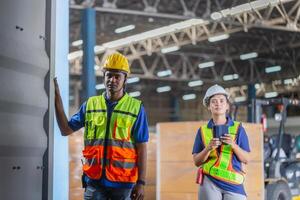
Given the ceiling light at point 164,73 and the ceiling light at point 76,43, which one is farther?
the ceiling light at point 164,73

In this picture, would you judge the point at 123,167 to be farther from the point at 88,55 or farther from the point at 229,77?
the point at 229,77

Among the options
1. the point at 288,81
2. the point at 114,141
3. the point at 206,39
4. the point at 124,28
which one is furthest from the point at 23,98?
the point at 288,81

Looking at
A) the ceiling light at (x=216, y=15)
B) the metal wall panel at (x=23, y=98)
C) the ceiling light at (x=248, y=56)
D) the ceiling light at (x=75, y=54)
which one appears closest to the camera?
the metal wall panel at (x=23, y=98)

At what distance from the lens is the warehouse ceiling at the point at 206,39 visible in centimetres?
1574

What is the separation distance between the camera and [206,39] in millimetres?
19375

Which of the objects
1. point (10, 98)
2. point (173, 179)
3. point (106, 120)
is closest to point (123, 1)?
point (173, 179)

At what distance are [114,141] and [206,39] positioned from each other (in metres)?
16.6

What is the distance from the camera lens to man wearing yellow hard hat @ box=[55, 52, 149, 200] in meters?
3.14

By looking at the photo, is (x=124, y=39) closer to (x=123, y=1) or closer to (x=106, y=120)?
(x=123, y=1)

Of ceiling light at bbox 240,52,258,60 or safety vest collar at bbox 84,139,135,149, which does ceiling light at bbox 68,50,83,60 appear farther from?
safety vest collar at bbox 84,139,135,149

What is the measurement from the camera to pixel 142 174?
126 inches

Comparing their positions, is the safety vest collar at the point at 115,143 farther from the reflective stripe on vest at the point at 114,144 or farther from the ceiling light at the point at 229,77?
the ceiling light at the point at 229,77

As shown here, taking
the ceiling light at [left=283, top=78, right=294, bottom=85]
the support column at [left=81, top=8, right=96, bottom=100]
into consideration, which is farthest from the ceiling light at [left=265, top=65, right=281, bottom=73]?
the support column at [left=81, top=8, right=96, bottom=100]

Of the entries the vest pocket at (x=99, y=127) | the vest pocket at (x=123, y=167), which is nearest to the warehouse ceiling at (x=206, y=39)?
the vest pocket at (x=99, y=127)
